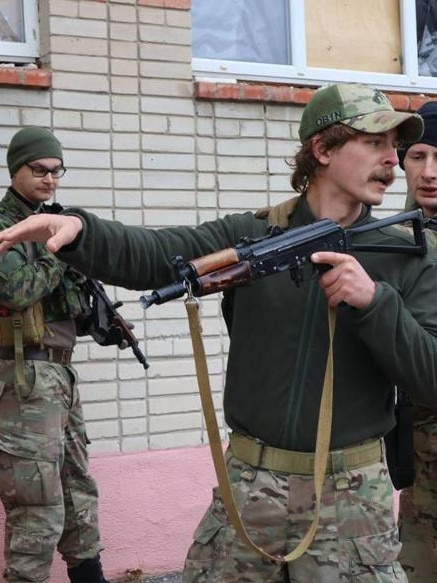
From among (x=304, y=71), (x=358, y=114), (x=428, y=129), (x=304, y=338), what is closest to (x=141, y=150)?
(x=304, y=71)

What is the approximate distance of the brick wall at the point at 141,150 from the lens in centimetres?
477

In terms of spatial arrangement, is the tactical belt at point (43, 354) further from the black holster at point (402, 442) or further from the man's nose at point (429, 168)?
the man's nose at point (429, 168)

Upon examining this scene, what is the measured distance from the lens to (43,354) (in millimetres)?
4137

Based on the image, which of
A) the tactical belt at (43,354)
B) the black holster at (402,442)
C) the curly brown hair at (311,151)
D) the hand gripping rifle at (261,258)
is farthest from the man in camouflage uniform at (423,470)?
the tactical belt at (43,354)

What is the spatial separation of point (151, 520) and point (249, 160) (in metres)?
1.88

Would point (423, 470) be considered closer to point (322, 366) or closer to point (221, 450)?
point (322, 366)

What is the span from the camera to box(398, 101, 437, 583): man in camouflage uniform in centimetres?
350

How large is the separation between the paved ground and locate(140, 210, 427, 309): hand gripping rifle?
2.75 m

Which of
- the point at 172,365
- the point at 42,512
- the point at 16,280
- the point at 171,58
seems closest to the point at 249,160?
the point at 171,58

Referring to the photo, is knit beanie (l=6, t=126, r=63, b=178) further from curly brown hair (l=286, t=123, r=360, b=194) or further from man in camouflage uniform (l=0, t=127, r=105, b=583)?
curly brown hair (l=286, t=123, r=360, b=194)

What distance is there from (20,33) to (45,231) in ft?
9.60

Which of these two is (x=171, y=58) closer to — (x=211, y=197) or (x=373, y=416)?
(x=211, y=197)

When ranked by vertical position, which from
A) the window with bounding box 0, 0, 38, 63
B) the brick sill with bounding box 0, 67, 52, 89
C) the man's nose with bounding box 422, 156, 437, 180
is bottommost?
the man's nose with bounding box 422, 156, 437, 180

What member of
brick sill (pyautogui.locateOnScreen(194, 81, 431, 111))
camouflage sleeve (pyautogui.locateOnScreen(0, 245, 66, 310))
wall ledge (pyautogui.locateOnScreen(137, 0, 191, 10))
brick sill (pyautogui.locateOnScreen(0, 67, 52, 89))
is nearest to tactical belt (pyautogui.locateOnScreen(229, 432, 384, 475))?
camouflage sleeve (pyautogui.locateOnScreen(0, 245, 66, 310))
